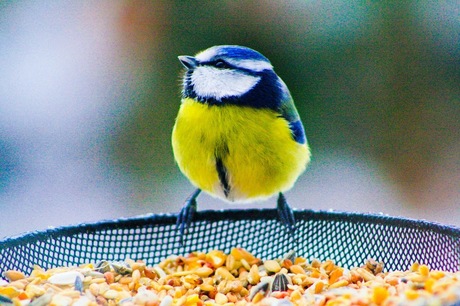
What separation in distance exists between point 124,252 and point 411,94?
10.7 ft

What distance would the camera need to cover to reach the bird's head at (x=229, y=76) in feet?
8.53

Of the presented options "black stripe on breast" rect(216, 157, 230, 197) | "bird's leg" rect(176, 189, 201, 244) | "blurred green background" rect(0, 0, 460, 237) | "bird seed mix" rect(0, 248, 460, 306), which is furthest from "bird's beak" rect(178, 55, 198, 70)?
"blurred green background" rect(0, 0, 460, 237)

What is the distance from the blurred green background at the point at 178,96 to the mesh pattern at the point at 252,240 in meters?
2.01

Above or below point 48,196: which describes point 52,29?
above

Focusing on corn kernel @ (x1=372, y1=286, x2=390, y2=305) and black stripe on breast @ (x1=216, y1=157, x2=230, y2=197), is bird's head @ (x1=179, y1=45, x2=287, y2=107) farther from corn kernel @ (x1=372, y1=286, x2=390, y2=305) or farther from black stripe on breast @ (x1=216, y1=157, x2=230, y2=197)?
corn kernel @ (x1=372, y1=286, x2=390, y2=305)

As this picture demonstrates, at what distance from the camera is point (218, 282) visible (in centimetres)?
237

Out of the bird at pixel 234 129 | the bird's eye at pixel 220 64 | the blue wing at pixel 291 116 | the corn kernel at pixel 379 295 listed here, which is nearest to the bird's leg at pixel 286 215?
the bird at pixel 234 129

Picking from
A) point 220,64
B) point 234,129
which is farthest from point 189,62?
point 234,129

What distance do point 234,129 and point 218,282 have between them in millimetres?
605

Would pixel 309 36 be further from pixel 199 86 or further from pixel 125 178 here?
pixel 199 86

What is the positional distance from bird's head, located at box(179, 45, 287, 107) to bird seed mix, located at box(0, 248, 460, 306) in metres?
0.62

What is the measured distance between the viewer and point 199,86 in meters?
2.65

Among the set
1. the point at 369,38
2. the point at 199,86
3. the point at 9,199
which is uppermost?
the point at 369,38

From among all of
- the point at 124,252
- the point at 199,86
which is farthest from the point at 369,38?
the point at 124,252
